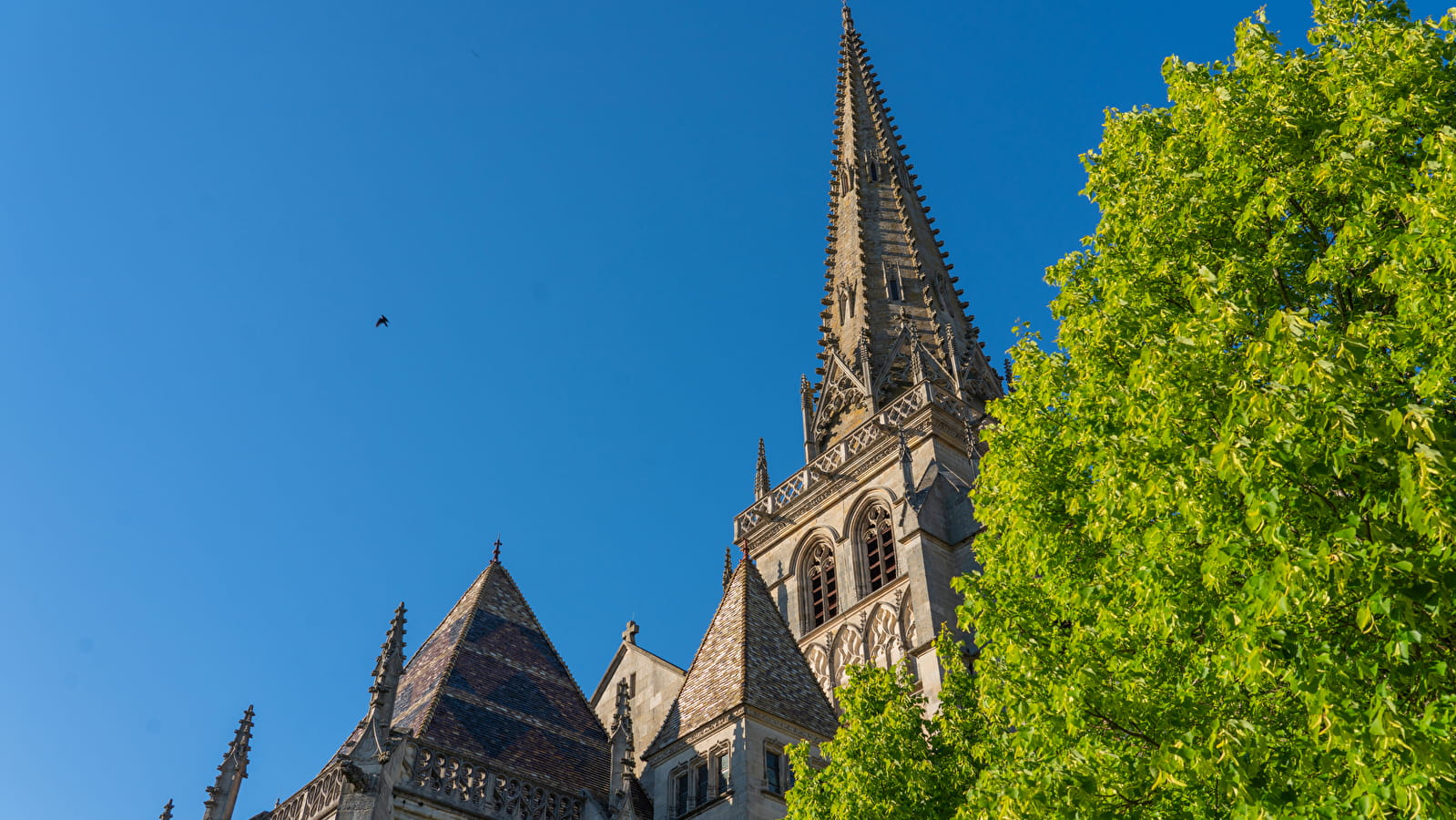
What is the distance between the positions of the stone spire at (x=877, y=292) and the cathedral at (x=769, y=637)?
0.11 metres

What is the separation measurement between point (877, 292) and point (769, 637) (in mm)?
25430

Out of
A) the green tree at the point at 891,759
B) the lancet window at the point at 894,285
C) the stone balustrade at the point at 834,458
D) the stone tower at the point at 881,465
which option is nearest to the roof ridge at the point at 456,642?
the green tree at the point at 891,759

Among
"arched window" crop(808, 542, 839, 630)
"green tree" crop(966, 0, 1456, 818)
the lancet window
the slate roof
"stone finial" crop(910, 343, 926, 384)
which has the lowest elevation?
"green tree" crop(966, 0, 1456, 818)

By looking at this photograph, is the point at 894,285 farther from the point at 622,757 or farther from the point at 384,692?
the point at 384,692

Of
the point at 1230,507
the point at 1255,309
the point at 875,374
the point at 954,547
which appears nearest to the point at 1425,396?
the point at 1230,507

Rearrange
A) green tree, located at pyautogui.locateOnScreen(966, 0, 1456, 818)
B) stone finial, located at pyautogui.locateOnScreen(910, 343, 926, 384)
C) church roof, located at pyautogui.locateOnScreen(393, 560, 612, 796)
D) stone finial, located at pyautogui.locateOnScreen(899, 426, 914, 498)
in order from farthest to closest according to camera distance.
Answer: stone finial, located at pyautogui.locateOnScreen(910, 343, 926, 384)
stone finial, located at pyautogui.locateOnScreen(899, 426, 914, 498)
church roof, located at pyautogui.locateOnScreen(393, 560, 612, 796)
green tree, located at pyautogui.locateOnScreen(966, 0, 1456, 818)

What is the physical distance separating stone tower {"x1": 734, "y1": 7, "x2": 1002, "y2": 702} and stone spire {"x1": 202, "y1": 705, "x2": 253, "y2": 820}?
14.1 metres

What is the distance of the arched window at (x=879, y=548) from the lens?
30328 mm

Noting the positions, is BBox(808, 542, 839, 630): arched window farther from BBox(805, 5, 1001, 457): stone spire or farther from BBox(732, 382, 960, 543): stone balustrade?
BBox(805, 5, 1001, 457): stone spire

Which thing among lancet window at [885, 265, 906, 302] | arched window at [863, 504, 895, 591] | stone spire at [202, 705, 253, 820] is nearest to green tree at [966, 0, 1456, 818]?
stone spire at [202, 705, 253, 820]

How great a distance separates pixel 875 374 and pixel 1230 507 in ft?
101

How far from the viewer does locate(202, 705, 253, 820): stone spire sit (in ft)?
49.1

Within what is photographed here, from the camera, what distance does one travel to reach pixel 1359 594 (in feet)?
21.0

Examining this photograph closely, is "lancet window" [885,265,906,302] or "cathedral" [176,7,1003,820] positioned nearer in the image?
"cathedral" [176,7,1003,820]
